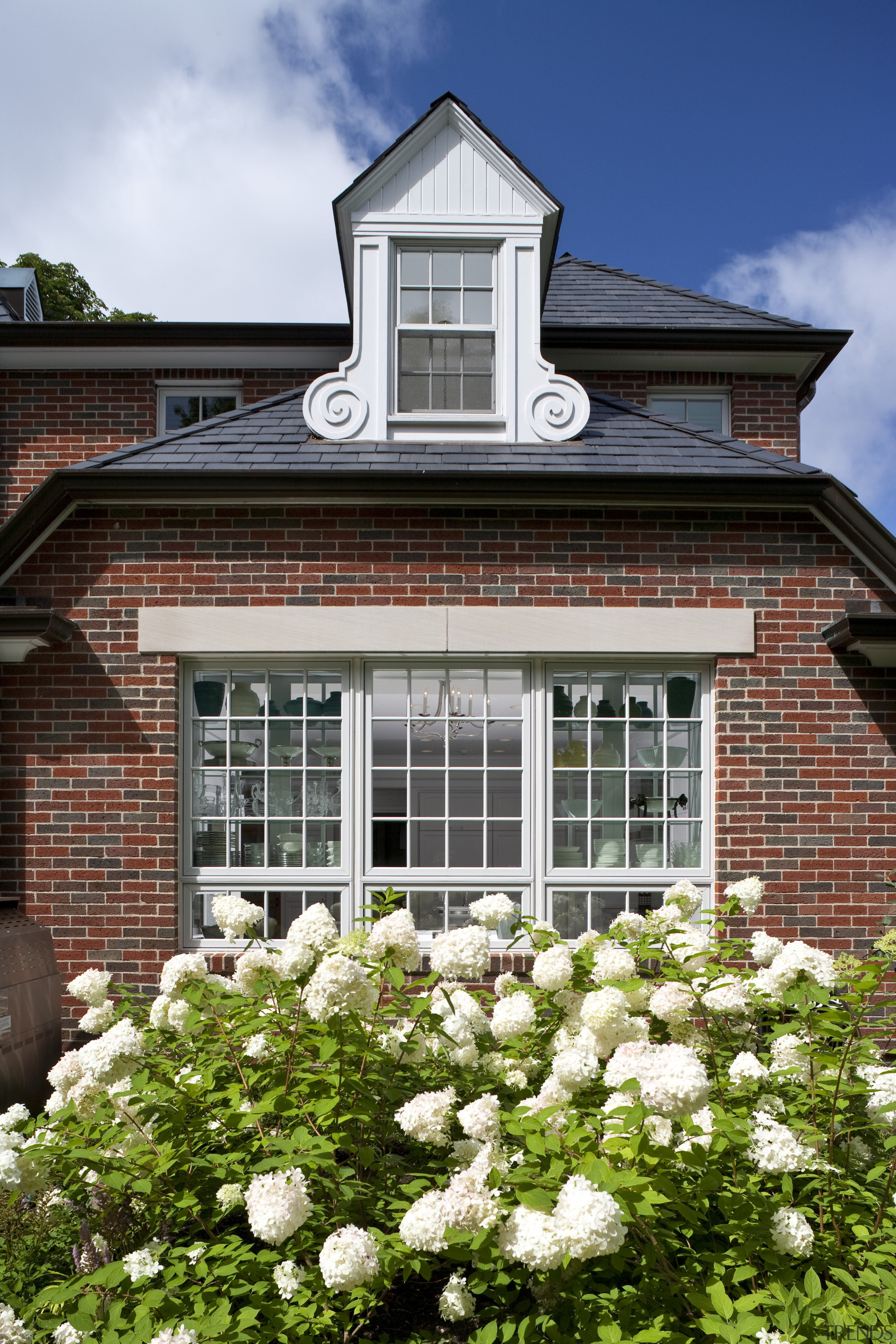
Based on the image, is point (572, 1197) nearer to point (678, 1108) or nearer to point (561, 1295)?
point (678, 1108)

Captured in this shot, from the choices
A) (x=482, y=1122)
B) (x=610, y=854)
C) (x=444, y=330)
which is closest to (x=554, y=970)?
(x=482, y=1122)

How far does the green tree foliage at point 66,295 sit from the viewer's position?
2155 cm

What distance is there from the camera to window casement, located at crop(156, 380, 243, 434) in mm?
8422

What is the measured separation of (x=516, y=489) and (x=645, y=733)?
1.91 metres

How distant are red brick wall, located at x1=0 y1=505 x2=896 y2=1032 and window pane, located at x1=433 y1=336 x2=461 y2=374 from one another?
54.5 inches

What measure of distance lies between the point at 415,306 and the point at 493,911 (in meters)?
5.14

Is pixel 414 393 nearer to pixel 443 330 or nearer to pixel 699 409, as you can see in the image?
pixel 443 330

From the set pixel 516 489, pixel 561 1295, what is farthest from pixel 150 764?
pixel 561 1295

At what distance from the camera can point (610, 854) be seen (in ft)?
18.8

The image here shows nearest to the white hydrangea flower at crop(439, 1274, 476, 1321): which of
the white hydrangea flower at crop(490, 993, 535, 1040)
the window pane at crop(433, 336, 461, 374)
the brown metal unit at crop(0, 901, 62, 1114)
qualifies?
the white hydrangea flower at crop(490, 993, 535, 1040)

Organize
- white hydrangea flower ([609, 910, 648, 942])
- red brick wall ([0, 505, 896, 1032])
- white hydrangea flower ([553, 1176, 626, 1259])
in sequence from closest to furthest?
white hydrangea flower ([553, 1176, 626, 1259]) → white hydrangea flower ([609, 910, 648, 942]) → red brick wall ([0, 505, 896, 1032])

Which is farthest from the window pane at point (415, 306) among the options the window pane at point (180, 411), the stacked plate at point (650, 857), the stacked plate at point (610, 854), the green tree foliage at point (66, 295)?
the green tree foliage at point (66, 295)

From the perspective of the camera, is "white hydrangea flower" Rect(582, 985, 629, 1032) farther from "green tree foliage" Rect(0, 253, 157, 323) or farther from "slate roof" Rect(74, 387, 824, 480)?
"green tree foliage" Rect(0, 253, 157, 323)

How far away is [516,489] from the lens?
558cm
